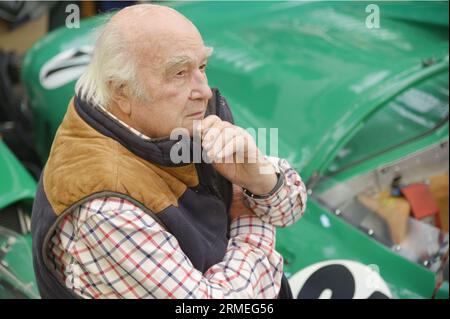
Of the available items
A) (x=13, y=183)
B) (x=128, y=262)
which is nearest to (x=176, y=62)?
(x=128, y=262)

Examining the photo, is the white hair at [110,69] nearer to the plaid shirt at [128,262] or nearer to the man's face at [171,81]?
the man's face at [171,81]

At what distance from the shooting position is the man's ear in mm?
1015

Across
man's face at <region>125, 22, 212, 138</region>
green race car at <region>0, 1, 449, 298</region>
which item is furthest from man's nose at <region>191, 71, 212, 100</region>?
green race car at <region>0, 1, 449, 298</region>

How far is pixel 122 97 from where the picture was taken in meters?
1.03

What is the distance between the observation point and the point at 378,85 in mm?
2033

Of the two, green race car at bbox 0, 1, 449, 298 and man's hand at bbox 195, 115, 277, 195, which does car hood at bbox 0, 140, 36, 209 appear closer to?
green race car at bbox 0, 1, 449, 298

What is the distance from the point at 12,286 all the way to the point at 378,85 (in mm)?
1227

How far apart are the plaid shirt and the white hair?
178mm

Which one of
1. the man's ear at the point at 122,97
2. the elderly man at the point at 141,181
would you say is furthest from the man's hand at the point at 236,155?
the man's ear at the point at 122,97

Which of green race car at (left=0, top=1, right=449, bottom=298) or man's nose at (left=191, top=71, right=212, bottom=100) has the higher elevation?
man's nose at (left=191, top=71, right=212, bottom=100)

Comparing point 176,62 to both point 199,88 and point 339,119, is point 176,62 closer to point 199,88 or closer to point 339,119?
point 199,88

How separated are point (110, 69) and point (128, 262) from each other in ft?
0.98

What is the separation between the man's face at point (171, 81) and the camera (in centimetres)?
98
